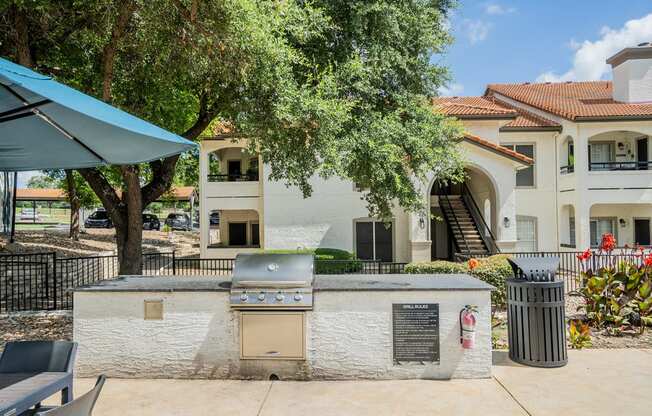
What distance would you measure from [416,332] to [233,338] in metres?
2.27

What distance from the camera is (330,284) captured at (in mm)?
6035

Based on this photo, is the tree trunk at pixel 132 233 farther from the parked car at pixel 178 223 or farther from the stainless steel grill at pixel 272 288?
the parked car at pixel 178 223

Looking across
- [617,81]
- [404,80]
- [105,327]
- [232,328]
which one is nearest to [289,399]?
[232,328]

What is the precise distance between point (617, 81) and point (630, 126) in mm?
3463

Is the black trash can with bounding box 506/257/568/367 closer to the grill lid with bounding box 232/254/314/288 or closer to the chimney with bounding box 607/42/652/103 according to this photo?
the grill lid with bounding box 232/254/314/288

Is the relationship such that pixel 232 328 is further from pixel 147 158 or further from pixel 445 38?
pixel 445 38

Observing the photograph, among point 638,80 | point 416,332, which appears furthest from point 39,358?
point 638,80

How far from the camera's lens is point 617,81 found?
864 inches

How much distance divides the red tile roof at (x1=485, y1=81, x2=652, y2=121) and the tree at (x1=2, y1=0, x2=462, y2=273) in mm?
12075

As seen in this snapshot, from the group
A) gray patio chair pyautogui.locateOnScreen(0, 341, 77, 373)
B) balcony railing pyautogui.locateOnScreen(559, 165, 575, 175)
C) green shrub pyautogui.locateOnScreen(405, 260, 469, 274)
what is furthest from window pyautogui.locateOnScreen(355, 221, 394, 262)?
gray patio chair pyautogui.locateOnScreen(0, 341, 77, 373)

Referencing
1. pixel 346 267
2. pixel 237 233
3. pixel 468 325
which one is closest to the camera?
pixel 468 325

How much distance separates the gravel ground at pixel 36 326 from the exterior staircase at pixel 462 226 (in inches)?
509

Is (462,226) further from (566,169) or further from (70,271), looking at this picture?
(70,271)

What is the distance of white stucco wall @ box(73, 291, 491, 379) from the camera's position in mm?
5727
